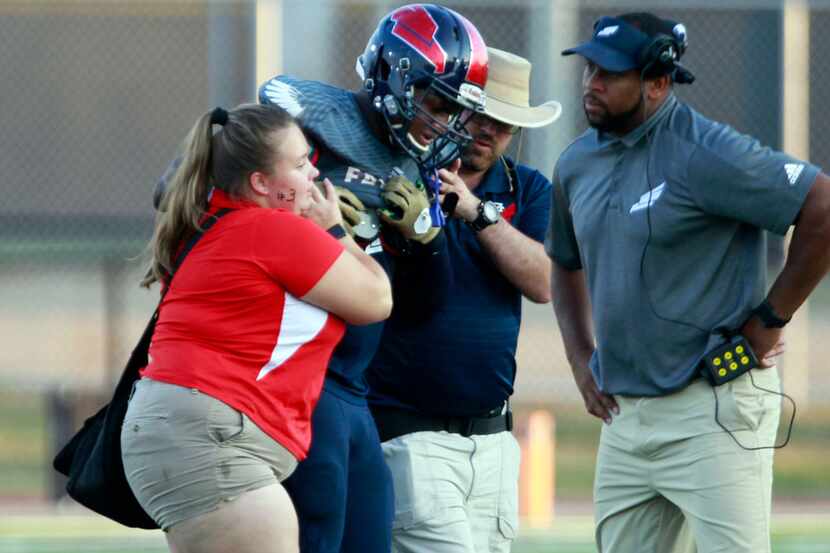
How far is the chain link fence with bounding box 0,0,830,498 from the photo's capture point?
944cm

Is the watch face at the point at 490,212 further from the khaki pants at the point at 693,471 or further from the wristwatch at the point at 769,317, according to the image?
the wristwatch at the point at 769,317

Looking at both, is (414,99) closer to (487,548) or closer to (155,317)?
(155,317)

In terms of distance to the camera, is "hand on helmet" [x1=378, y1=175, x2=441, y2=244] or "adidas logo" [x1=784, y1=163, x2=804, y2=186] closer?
"hand on helmet" [x1=378, y1=175, x2=441, y2=244]

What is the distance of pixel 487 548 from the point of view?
14.8ft

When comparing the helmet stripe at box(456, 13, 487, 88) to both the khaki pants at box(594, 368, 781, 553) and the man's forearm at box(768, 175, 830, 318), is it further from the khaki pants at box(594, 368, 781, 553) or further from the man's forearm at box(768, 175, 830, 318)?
the khaki pants at box(594, 368, 781, 553)

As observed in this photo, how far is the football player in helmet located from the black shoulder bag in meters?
0.40

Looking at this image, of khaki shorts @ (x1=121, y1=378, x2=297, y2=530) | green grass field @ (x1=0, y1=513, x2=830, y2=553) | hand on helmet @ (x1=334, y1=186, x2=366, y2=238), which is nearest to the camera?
khaki shorts @ (x1=121, y1=378, x2=297, y2=530)

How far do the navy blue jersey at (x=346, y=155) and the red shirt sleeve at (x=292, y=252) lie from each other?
38 centimetres

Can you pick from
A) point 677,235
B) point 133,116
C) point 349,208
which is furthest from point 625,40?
point 133,116

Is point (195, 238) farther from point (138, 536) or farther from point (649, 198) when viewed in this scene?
point (138, 536)

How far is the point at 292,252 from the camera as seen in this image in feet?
10.7

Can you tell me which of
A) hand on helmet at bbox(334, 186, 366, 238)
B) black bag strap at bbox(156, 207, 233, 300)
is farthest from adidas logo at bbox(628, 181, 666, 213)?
black bag strap at bbox(156, 207, 233, 300)

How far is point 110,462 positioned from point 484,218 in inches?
55.7

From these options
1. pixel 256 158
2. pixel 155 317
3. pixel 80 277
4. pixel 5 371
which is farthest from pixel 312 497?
pixel 80 277
